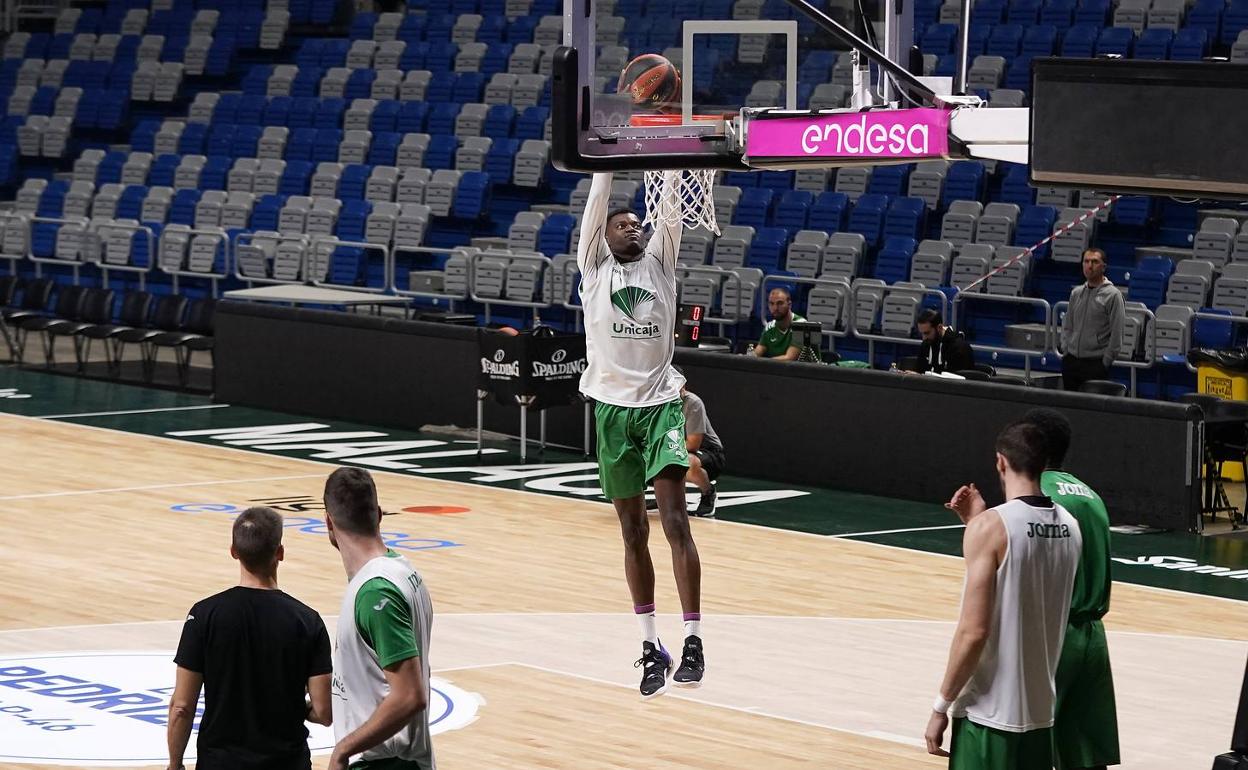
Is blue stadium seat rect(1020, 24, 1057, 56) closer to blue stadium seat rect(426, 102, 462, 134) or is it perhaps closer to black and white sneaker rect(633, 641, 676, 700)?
blue stadium seat rect(426, 102, 462, 134)

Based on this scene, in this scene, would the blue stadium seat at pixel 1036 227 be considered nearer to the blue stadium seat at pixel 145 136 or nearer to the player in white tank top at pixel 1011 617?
the blue stadium seat at pixel 145 136

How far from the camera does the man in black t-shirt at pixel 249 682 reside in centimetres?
602

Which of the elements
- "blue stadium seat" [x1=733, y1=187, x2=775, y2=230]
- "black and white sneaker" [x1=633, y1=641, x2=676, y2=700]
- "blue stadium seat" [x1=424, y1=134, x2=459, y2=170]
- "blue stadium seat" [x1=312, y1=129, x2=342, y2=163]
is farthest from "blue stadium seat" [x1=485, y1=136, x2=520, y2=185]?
"black and white sneaker" [x1=633, y1=641, x2=676, y2=700]

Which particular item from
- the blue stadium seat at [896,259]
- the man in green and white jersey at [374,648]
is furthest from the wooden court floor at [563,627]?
the blue stadium seat at [896,259]

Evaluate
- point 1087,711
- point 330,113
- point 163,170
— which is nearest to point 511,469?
point 330,113

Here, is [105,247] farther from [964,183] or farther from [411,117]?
[964,183]

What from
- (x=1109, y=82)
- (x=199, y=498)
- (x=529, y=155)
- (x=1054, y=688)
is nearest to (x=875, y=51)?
(x=1109, y=82)

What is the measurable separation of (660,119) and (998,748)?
339 cm

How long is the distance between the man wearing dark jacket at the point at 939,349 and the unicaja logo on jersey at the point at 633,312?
834cm

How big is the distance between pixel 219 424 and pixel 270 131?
821cm

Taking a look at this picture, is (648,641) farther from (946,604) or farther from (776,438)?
(776,438)

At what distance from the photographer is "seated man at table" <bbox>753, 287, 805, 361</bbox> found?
17750 millimetres

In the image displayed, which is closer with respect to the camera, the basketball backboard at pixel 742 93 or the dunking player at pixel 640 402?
the basketball backboard at pixel 742 93

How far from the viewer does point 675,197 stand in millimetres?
9656
